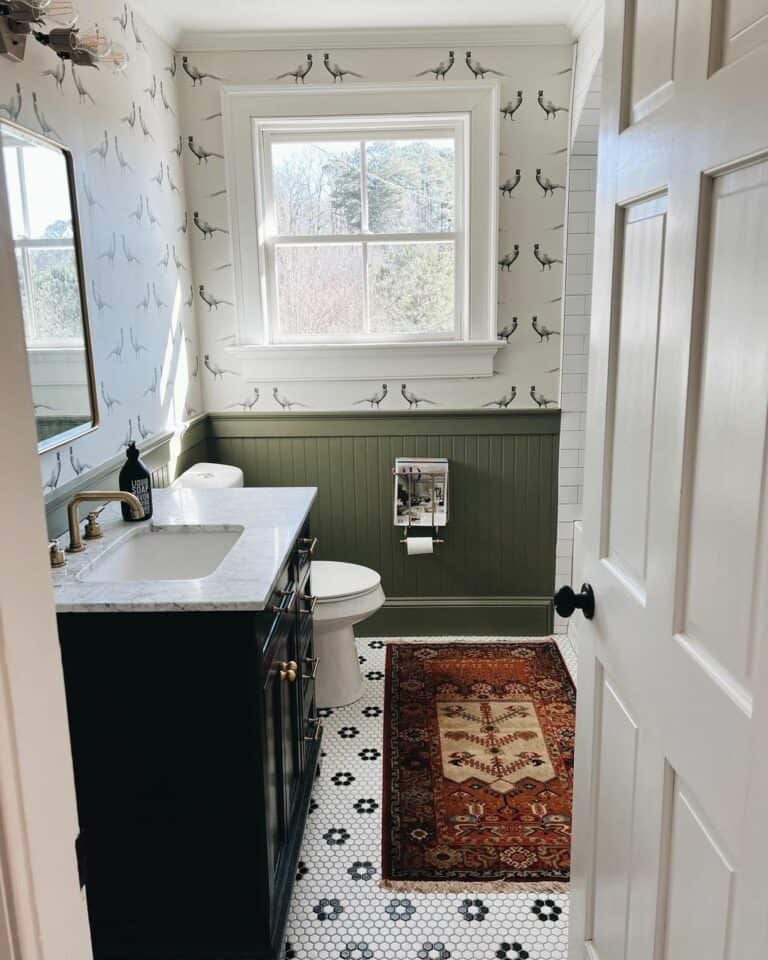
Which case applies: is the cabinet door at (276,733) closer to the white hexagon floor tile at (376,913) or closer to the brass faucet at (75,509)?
the white hexagon floor tile at (376,913)

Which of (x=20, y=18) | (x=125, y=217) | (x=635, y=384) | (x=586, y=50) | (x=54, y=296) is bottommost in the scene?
(x=635, y=384)

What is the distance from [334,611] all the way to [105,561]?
1.07m

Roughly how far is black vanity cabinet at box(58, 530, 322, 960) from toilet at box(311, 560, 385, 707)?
1021 millimetres

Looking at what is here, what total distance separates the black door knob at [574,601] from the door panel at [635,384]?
0.45 feet

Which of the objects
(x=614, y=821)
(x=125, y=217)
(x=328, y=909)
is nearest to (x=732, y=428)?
(x=614, y=821)

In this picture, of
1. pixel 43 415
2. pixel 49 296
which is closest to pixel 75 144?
pixel 49 296

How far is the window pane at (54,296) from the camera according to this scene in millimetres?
1924

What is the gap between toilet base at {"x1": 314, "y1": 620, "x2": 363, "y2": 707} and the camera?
2900 mm

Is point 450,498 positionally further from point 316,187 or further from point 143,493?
point 143,493

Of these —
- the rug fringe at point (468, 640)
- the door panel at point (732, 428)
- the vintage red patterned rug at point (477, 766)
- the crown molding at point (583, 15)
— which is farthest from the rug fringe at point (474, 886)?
the crown molding at point (583, 15)

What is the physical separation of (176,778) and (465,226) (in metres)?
2.41

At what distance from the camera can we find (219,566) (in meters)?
1.77

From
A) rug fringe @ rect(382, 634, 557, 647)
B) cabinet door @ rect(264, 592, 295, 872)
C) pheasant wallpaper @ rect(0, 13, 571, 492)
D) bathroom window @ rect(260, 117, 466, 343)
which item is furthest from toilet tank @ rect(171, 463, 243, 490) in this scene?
cabinet door @ rect(264, 592, 295, 872)

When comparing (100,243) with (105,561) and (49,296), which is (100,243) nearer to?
(49,296)
